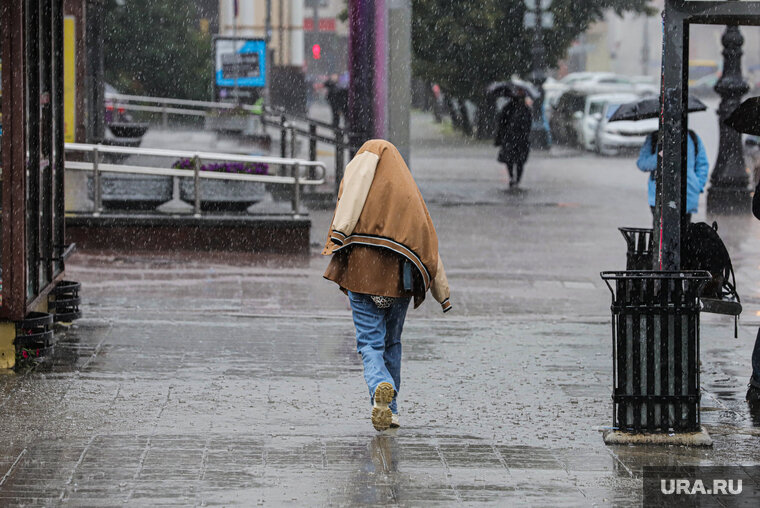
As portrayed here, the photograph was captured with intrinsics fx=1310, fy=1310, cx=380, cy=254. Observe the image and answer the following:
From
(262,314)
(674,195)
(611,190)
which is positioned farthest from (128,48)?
(674,195)

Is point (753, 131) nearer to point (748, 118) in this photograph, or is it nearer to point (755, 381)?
point (748, 118)

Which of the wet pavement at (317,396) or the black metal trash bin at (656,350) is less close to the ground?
the black metal trash bin at (656,350)

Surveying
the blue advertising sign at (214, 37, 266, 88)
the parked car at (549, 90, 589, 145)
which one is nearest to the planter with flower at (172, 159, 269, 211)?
the blue advertising sign at (214, 37, 266, 88)

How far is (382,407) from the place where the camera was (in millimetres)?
6848

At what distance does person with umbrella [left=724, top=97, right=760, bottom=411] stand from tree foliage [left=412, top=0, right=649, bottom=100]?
81.5 feet

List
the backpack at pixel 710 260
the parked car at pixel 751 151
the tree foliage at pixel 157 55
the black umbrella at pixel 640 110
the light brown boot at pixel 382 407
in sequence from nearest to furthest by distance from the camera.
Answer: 1. the light brown boot at pixel 382 407
2. the backpack at pixel 710 260
3. the black umbrella at pixel 640 110
4. the parked car at pixel 751 151
5. the tree foliage at pixel 157 55

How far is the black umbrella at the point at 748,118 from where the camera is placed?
27.5ft

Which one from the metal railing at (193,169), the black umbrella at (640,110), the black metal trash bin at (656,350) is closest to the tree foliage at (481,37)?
the metal railing at (193,169)

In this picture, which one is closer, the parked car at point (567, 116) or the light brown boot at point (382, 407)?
the light brown boot at point (382, 407)

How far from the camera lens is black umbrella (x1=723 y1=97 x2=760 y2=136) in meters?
8.38

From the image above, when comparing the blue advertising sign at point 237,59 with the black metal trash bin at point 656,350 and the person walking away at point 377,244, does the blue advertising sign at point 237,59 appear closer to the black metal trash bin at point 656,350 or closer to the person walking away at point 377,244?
the person walking away at point 377,244

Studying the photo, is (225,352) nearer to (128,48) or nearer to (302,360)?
(302,360)

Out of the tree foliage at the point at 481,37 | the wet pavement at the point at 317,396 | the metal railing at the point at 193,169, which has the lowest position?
the wet pavement at the point at 317,396

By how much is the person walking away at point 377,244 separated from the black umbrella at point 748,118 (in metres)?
2.50
